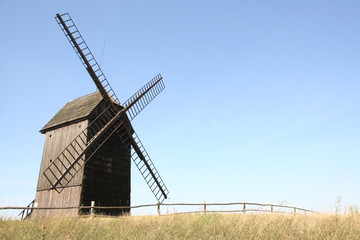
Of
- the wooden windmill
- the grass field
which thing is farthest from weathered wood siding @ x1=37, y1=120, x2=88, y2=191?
the grass field

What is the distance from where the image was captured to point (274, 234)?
7855 millimetres

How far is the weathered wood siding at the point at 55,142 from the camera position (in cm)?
1734

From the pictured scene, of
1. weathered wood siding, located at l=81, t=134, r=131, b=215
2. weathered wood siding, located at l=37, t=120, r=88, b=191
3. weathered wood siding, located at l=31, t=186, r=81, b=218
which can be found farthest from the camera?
weathered wood siding, located at l=37, t=120, r=88, b=191

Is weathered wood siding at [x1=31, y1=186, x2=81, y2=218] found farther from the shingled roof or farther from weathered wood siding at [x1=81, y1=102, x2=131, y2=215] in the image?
the shingled roof

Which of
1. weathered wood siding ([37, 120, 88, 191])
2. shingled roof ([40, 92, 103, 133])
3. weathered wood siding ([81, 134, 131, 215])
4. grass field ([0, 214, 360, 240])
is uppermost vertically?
shingled roof ([40, 92, 103, 133])

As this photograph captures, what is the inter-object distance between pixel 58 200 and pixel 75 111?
17.1ft

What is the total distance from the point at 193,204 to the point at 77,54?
33.8 feet

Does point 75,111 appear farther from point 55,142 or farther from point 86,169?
point 86,169

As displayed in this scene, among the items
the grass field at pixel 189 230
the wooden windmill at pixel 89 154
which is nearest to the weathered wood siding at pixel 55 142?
the wooden windmill at pixel 89 154

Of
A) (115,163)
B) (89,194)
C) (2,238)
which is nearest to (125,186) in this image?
(115,163)

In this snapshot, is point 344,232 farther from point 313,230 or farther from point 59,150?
point 59,150

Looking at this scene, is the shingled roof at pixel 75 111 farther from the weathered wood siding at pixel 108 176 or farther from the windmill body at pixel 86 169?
the weathered wood siding at pixel 108 176

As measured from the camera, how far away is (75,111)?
18484mm

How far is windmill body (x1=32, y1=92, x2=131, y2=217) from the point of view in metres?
16.0
